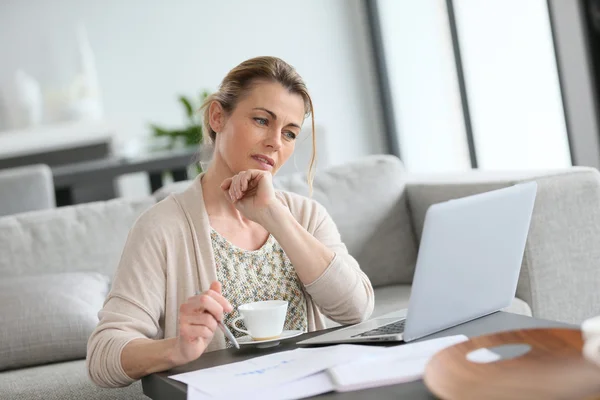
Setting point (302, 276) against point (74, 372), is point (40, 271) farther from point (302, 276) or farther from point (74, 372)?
point (302, 276)

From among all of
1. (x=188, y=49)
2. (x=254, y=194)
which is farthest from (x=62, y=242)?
(x=188, y=49)

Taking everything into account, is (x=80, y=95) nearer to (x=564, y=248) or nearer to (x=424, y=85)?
(x=424, y=85)

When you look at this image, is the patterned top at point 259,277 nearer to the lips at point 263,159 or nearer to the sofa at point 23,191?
the lips at point 263,159

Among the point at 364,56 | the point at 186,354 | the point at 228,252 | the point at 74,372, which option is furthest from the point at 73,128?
the point at 186,354

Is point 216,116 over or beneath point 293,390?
over

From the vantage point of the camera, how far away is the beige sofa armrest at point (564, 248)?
245 cm

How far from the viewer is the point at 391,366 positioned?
1176mm

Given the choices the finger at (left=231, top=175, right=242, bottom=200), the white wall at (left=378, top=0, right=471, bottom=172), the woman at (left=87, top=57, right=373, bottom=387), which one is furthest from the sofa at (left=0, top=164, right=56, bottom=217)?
the white wall at (left=378, top=0, right=471, bottom=172)

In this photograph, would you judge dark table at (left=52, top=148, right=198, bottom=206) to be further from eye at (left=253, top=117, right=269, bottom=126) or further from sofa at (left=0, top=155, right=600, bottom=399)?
eye at (left=253, top=117, right=269, bottom=126)

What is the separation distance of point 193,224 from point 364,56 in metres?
5.23

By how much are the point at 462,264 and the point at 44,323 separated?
1.43 metres

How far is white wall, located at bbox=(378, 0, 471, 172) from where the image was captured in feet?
19.3

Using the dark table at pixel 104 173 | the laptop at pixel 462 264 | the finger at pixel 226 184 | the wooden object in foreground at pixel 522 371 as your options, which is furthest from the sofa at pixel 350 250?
the dark table at pixel 104 173

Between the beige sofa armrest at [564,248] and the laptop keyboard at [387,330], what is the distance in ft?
3.61
